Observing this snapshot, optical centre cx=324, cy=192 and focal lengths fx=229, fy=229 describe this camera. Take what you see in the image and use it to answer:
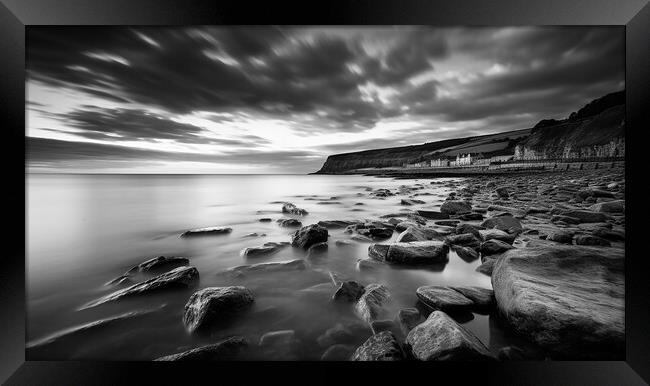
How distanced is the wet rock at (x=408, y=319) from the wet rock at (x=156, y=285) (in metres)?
1.91

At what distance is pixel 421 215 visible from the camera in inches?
216

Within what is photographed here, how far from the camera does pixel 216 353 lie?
4.64ft

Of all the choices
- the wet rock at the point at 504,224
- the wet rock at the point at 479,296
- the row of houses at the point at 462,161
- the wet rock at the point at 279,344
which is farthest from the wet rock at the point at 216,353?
the row of houses at the point at 462,161

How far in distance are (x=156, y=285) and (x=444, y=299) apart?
8.06ft

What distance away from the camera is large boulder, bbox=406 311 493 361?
128cm

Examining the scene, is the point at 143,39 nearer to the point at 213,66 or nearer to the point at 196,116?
the point at 213,66

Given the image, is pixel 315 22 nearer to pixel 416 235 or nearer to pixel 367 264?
pixel 367 264

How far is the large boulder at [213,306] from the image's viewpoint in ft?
5.36

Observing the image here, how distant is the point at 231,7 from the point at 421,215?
525 cm

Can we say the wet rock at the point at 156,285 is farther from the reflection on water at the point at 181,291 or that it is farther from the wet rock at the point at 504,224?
the wet rock at the point at 504,224

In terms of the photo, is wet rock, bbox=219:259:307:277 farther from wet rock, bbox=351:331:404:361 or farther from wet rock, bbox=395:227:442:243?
wet rock, bbox=395:227:442:243

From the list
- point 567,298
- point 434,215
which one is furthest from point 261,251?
point 434,215

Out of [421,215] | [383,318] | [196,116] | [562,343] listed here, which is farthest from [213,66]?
[421,215]

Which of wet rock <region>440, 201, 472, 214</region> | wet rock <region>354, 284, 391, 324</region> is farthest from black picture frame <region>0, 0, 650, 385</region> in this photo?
wet rock <region>440, 201, 472, 214</region>
